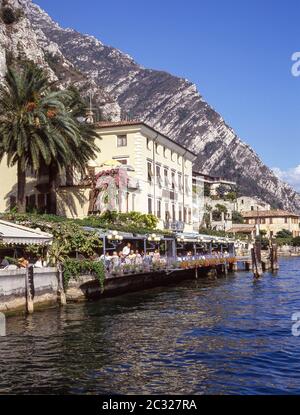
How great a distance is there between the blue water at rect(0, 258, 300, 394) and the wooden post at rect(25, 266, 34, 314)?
917mm

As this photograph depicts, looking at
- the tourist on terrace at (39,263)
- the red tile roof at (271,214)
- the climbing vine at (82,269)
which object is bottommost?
the climbing vine at (82,269)

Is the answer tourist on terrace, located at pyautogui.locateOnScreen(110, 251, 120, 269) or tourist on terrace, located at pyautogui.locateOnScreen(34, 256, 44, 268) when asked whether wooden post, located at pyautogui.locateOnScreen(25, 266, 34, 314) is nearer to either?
tourist on terrace, located at pyautogui.locateOnScreen(34, 256, 44, 268)

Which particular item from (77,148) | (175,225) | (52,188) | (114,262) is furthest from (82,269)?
(175,225)

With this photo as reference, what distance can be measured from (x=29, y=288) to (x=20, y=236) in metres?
3.37

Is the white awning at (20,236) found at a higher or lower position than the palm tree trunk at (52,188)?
lower

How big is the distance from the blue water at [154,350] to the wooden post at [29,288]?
3.01ft

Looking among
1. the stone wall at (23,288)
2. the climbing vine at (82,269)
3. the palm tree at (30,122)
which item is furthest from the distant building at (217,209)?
the stone wall at (23,288)

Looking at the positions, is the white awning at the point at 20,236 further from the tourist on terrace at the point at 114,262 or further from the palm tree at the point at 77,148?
the palm tree at the point at 77,148

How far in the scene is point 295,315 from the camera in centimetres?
2427

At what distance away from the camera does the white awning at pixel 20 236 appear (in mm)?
27203

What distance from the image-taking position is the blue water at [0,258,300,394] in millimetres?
13211

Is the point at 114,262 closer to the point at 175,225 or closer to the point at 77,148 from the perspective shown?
the point at 77,148
